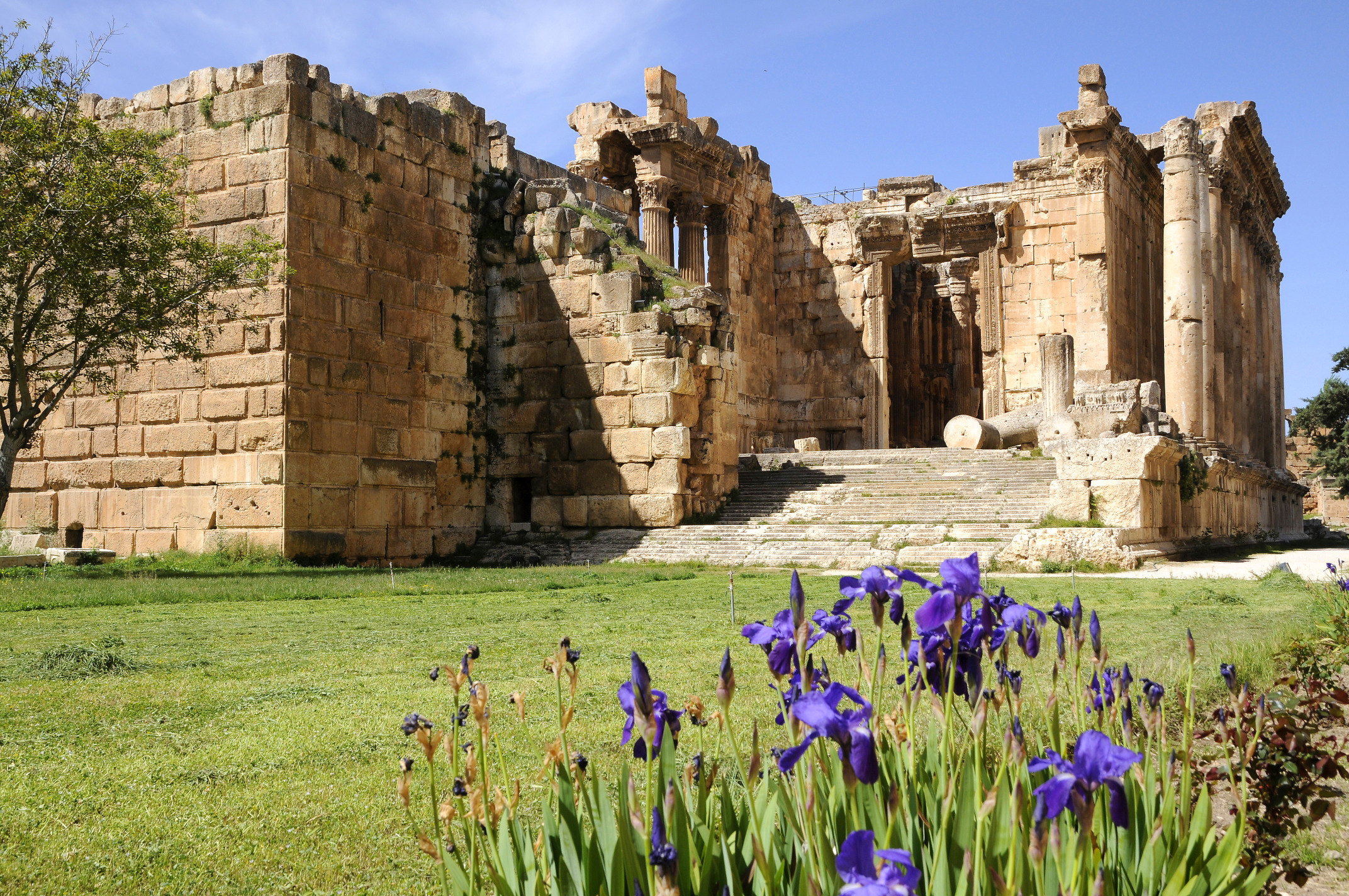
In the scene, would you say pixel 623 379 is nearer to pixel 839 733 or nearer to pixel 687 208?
pixel 687 208

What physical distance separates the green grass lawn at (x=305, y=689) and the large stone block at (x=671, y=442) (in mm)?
5283

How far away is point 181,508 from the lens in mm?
15906

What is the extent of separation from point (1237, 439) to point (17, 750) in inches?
1181

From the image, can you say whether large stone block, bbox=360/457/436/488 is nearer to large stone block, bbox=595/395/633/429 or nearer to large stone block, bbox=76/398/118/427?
large stone block, bbox=595/395/633/429

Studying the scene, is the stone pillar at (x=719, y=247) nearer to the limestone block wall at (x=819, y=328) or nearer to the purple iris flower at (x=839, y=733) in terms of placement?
the limestone block wall at (x=819, y=328)

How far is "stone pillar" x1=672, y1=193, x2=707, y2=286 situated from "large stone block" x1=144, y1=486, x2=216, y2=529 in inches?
638

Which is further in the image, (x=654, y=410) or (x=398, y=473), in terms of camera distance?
(x=654, y=410)

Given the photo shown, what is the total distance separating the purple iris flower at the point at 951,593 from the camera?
209 centimetres

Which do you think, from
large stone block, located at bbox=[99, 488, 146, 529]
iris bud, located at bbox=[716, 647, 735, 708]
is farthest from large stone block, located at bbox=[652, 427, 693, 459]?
iris bud, located at bbox=[716, 647, 735, 708]

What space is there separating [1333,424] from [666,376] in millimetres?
32457

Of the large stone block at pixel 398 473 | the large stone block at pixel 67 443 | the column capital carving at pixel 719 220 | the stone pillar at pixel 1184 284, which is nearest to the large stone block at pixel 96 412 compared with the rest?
the large stone block at pixel 67 443

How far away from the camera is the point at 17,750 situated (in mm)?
4859

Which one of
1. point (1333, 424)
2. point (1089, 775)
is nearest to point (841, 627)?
point (1089, 775)

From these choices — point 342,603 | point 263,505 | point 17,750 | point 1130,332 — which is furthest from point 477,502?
point 1130,332
